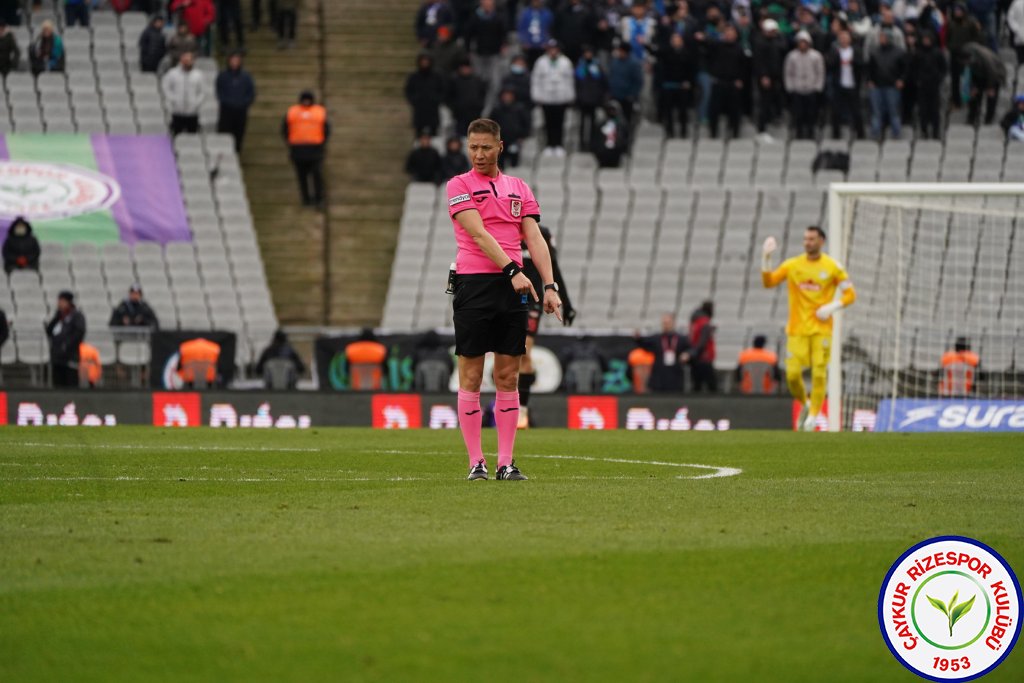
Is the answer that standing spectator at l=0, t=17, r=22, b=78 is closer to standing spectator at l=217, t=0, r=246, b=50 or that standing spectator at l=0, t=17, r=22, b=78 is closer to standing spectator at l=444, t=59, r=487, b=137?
standing spectator at l=217, t=0, r=246, b=50

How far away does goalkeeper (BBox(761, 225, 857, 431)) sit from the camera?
18.6 metres

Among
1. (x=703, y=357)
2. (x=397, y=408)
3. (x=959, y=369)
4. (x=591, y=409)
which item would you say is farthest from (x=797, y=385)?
(x=703, y=357)

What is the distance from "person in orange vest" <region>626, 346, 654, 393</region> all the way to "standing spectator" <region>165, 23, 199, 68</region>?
11.1 m

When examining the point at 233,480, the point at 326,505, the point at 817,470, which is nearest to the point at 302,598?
the point at 326,505

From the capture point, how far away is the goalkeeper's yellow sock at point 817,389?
1908 cm

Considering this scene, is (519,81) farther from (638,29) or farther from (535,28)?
(638,29)

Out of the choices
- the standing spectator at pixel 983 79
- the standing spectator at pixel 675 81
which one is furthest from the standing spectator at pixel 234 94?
the standing spectator at pixel 983 79

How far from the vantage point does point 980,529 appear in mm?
7559

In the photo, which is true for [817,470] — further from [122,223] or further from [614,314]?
[122,223]

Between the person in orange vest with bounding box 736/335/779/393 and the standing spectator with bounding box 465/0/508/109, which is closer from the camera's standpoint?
the person in orange vest with bounding box 736/335/779/393

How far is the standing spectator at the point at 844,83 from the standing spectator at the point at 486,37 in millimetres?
6140

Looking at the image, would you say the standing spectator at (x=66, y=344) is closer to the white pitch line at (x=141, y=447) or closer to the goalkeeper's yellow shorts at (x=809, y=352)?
the goalkeeper's yellow shorts at (x=809, y=352)

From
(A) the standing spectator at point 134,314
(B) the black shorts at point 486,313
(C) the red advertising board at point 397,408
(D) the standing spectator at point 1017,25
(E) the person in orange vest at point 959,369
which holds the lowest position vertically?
(C) the red advertising board at point 397,408

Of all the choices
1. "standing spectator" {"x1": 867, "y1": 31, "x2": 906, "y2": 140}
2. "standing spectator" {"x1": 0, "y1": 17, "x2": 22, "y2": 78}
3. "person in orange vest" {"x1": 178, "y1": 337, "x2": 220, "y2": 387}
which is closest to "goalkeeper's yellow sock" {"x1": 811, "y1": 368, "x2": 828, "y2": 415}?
"person in orange vest" {"x1": 178, "y1": 337, "x2": 220, "y2": 387}
